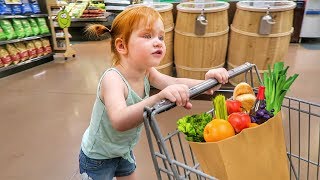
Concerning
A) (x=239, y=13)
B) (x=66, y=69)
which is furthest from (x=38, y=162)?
(x=66, y=69)

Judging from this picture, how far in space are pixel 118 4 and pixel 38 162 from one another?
225 inches

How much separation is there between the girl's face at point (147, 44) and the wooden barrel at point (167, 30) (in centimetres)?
181

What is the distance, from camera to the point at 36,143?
7.32ft

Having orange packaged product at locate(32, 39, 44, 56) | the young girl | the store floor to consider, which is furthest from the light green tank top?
orange packaged product at locate(32, 39, 44, 56)

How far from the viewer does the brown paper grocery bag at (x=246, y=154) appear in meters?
0.63

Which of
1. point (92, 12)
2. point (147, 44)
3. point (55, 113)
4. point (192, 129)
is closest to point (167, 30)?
point (55, 113)

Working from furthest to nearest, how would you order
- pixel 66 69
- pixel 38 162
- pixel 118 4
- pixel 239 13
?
pixel 118 4 < pixel 66 69 < pixel 239 13 < pixel 38 162

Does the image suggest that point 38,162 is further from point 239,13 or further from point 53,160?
point 239,13

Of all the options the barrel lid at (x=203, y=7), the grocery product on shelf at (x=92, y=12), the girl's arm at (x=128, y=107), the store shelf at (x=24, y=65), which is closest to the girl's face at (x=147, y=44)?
the girl's arm at (x=128, y=107)

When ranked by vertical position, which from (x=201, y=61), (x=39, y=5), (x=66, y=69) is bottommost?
(x=66, y=69)

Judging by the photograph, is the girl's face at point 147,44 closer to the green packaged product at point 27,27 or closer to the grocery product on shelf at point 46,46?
the green packaged product at point 27,27

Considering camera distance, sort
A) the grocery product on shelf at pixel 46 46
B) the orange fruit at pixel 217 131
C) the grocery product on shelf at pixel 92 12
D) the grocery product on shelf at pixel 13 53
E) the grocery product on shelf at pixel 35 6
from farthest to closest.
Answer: the grocery product on shelf at pixel 92 12
the grocery product on shelf at pixel 46 46
the grocery product on shelf at pixel 35 6
the grocery product on shelf at pixel 13 53
the orange fruit at pixel 217 131

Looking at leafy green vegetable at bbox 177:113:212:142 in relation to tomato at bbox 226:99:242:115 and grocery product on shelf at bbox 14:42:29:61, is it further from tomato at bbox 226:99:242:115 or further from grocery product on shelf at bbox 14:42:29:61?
grocery product on shelf at bbox 14:42:29:61

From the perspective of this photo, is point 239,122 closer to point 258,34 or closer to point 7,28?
point 258,34
